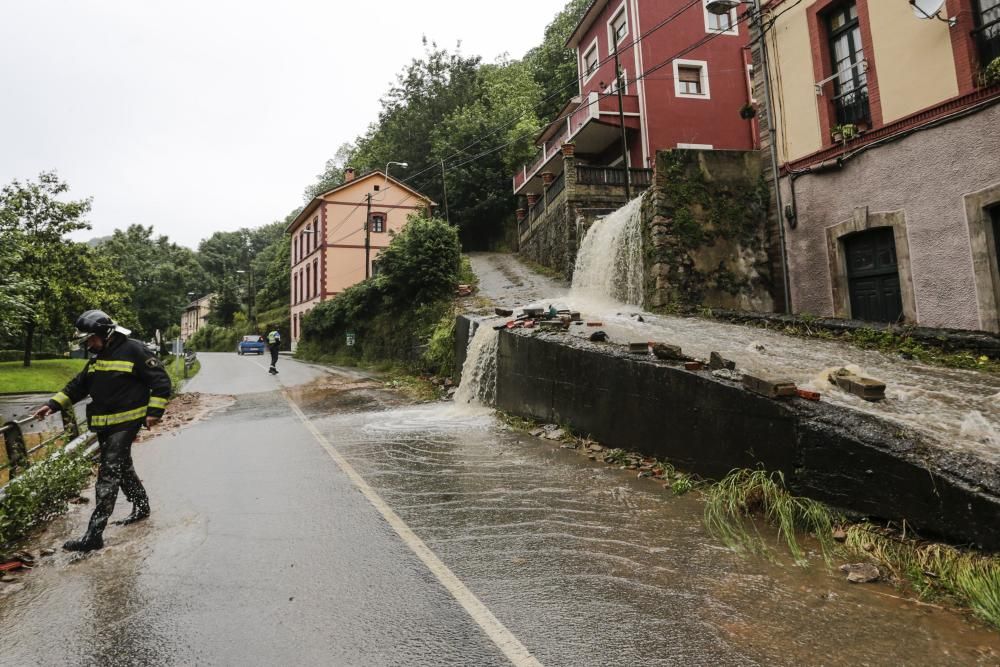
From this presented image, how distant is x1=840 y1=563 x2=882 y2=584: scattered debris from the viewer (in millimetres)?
3268

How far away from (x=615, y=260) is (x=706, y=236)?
2871mm

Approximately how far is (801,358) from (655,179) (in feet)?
22.2

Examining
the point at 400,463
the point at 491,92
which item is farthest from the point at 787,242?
the point at 491,92

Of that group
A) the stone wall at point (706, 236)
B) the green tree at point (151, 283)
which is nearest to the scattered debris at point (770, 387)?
the stone wall at point (706, 236)

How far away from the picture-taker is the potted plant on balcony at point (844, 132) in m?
10.8

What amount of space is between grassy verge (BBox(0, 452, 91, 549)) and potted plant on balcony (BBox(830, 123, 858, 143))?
1375 centimetres

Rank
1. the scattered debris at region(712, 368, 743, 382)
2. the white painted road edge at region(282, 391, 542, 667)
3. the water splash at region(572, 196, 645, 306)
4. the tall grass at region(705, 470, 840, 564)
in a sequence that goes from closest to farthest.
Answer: the white painted road edge at region(282, 391, 542, 667) → the tall grass at region(705, 470, 840, 564) → the scattered debris at region(712, 368, 743, 382) → the water splash at region(572, 196, 645, 306)

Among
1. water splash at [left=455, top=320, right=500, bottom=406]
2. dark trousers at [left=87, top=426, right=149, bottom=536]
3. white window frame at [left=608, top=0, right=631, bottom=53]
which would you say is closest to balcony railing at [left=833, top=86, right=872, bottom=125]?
water splash at [left=455, top=320, right=500, bottom=406]

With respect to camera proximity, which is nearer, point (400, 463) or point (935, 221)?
point (400, 463)

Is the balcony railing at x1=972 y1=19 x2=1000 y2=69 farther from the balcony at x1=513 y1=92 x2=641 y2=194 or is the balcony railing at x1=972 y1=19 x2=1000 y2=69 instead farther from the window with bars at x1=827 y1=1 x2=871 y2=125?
the balcony at x1=513 y1=92 x2=641 y2=194

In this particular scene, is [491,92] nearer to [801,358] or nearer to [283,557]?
[801,358]

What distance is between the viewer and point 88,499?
19.1ft

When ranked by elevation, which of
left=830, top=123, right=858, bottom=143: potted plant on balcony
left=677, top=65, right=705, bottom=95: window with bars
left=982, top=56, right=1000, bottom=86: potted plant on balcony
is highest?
left=677, top=65, right=705, bottom=95: window with bars

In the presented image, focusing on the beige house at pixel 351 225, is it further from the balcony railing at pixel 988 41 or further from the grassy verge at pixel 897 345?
the balcony railing at pixel 988 41
